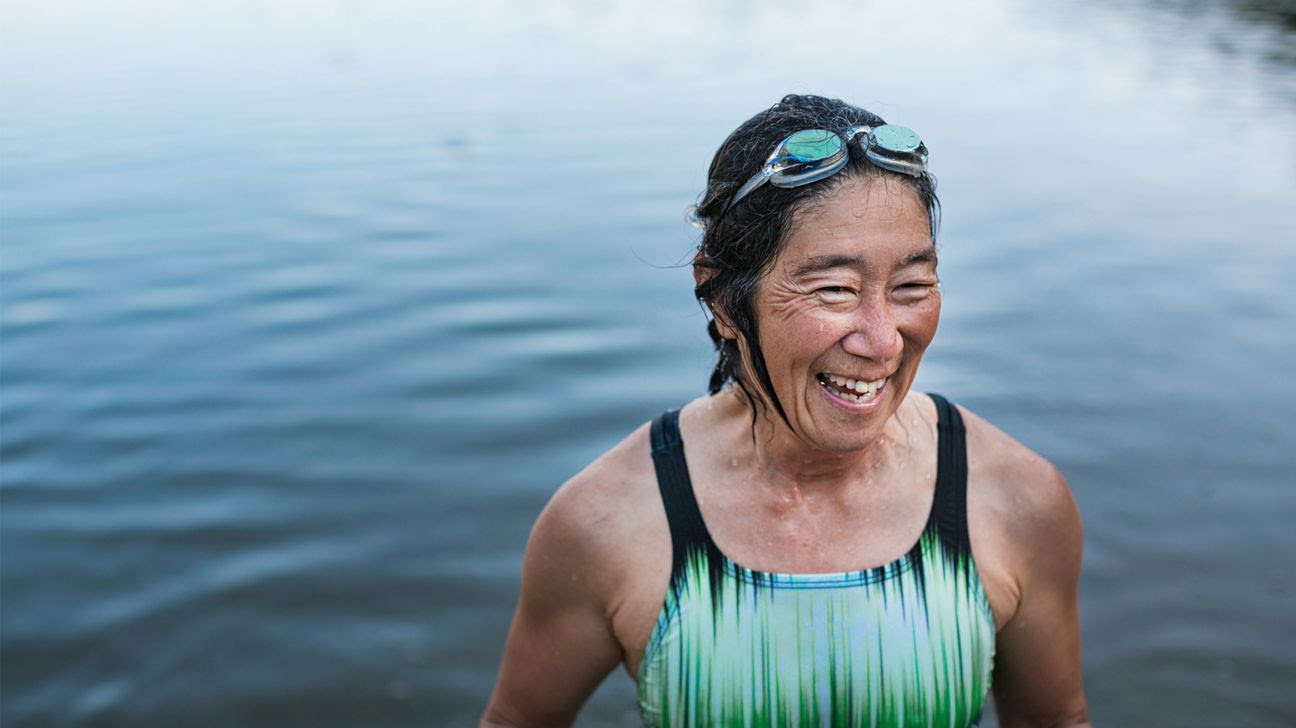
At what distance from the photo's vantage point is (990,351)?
6543 millimetres

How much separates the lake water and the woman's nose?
7.46ft

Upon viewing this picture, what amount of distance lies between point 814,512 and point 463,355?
4358 millimetres

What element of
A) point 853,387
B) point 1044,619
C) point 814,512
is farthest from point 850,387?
point 1044,619

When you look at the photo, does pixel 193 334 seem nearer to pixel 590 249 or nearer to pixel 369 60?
pixel 590 249

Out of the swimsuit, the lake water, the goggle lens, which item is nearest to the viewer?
the goggle lens

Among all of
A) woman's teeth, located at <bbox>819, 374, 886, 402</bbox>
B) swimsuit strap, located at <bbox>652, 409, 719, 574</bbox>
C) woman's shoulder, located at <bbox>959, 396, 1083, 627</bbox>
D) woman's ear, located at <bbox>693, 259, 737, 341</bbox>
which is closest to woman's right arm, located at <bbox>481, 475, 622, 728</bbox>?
swimsuit strap, located at <bbox>652, 409, 719, 574</bbox>

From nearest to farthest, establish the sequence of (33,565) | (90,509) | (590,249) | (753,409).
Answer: (753,409) → (33,565) → (90,509) → (590,249)

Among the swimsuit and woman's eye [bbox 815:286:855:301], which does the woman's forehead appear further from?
the swimsuit

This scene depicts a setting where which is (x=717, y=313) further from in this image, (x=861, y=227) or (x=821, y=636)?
(x=821, y=636)

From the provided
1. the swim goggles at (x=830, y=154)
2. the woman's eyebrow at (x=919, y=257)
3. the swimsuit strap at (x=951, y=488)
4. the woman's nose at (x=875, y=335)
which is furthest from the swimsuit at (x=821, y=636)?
the swim goggles at (x=830, y=154)

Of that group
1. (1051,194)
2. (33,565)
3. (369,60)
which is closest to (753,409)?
(33,565)

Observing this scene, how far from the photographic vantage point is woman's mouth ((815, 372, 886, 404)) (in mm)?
2279

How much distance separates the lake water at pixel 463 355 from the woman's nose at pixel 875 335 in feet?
7.46

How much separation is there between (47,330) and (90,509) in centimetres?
238
